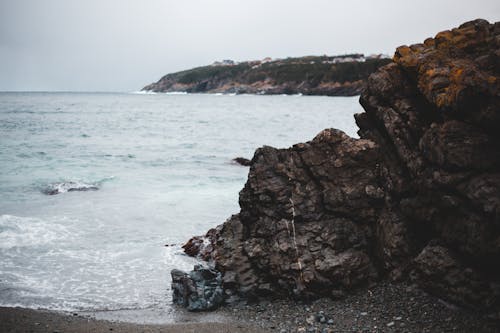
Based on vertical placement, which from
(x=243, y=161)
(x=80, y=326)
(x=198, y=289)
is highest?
(x=243, y=161)

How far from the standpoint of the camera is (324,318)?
346 inches

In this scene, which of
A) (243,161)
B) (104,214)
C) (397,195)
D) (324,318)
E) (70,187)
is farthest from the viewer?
(243,161)

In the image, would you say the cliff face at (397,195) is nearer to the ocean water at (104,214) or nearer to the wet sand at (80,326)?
the wet sand at (80,326)

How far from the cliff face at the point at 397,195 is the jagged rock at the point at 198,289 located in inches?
14.1

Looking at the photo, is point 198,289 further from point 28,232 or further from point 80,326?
point 28,232

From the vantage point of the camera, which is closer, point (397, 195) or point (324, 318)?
point (324, 318)

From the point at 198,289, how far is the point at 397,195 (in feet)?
17.7

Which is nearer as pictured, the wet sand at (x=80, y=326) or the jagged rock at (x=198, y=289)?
the wet sand at (x=80, y=326)

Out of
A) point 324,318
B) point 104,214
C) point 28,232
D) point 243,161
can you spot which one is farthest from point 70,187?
point 324,318

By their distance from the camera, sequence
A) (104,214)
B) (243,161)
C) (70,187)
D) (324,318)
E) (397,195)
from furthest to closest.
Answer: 1. (243,161)
2. (70,187)
3. (104,214)
4. (397,195)
5. (324,318)

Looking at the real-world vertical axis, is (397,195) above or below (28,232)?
above

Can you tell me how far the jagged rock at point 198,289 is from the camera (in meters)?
9.89

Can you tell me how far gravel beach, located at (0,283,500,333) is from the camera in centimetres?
812

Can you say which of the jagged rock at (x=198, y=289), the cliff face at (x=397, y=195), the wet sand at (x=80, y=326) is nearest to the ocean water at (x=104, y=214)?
the jagged rock at (x=198, y=289)
